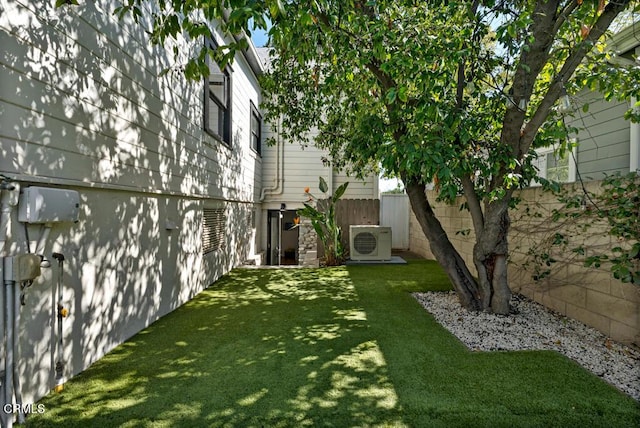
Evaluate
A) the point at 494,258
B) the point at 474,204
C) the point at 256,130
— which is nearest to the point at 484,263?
the point at 494,258

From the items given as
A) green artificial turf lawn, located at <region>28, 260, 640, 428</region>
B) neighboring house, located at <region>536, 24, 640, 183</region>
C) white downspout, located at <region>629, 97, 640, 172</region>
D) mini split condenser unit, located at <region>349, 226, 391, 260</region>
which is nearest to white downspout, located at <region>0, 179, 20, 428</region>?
green artificial turf lawn, located at <region>28, 260, 640, 428</region>

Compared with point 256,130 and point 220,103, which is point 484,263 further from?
point 256,130

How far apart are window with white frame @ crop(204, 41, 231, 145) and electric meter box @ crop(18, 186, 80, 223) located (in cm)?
390

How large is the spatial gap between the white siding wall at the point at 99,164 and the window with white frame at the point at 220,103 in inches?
53.4

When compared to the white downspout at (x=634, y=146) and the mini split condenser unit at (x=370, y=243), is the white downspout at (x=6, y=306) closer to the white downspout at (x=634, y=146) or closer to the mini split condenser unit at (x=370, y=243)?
the mini split condenser unit at (x=370, y=243)

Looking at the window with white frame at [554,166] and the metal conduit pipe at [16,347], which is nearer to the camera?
the metal conduit pipe at [16,347]

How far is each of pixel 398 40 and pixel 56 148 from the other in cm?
306

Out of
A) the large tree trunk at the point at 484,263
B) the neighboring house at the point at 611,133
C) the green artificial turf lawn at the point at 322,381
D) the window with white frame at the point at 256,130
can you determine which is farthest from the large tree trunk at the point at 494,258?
the window with white frame at the point at 256,130

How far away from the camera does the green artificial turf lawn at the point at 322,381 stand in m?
2.11

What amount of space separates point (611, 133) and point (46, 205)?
710cm

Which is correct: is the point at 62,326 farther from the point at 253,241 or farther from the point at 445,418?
the point at 253,241

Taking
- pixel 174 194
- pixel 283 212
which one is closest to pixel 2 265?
pixel 174 194

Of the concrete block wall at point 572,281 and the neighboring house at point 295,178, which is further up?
the neighboring house at point 295,178

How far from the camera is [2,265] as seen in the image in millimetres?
1995
